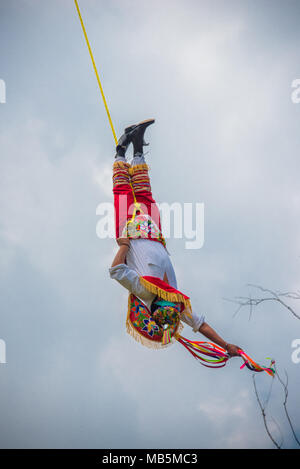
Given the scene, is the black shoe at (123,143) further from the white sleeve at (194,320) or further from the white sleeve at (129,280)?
the white sleeve at (194,320)

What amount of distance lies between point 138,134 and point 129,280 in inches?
85.5

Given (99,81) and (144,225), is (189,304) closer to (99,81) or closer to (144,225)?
(144,225)

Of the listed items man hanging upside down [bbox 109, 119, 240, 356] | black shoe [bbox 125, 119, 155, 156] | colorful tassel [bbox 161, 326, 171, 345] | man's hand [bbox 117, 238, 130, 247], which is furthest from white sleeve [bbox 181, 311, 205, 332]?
black shoe [bbox 125, 119, 155, 156]

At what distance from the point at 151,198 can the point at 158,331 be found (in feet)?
6.27

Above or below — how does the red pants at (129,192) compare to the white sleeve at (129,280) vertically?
above

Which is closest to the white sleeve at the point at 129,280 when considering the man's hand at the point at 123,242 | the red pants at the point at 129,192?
the man's hand at the point at 123,242

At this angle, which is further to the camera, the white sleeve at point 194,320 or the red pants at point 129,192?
the red pants at point 129,192

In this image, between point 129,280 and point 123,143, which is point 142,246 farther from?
point 123,143

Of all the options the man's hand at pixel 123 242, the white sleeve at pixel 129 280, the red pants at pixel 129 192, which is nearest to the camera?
the white sleeve at pixel 129 280

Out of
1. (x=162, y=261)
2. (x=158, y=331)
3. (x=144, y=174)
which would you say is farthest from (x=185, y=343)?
(x=144, y=174)

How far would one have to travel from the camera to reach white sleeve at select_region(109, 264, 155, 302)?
7809 millimetres

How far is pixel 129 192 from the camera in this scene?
8.48m

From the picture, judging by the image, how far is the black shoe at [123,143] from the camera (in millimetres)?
8695

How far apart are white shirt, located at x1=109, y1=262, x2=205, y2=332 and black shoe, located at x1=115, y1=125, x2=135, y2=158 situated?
1751mm
